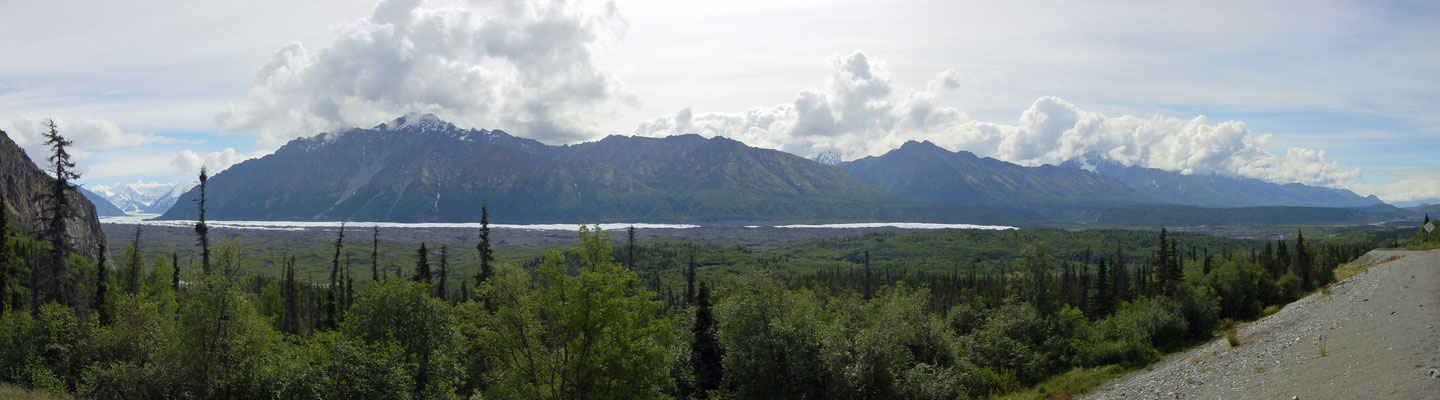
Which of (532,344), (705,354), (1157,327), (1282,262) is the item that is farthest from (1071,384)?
(1282,262)

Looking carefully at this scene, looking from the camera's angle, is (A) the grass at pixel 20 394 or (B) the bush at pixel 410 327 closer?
(A) the grass at pixel 20 394

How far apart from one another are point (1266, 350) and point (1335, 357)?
34.0 ft

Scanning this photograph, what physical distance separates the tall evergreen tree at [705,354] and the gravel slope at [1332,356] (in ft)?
89.2

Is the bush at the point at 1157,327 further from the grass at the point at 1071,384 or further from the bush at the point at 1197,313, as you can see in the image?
the grass at the point at 1071,384

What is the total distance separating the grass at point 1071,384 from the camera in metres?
54.2

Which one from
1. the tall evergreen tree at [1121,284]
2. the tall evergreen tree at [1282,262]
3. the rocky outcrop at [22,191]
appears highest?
the rocky outcrop at [22,191]

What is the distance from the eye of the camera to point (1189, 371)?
44.9 m

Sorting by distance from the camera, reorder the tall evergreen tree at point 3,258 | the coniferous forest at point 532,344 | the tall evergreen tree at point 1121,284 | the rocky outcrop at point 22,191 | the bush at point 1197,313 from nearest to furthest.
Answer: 1. the coniferous forest at point 532,344
2. the tall evergreen tree at point 3,258
3. the bush at point 1197,313
4. the tall evergreen tree at point 1121,284
5. the rocky outcrop at point 22,191

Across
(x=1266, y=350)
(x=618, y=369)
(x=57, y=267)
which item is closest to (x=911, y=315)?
(x=1266, y=350)

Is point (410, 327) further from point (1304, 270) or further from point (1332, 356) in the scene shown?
point (1304, 270)

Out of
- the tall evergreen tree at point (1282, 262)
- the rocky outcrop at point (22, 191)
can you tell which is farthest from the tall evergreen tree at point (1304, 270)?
the rocky outcrop at point (22, 191)

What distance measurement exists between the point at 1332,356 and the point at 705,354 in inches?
1452

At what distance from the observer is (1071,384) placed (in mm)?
58031

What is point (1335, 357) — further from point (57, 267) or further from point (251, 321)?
point (57, 267)
